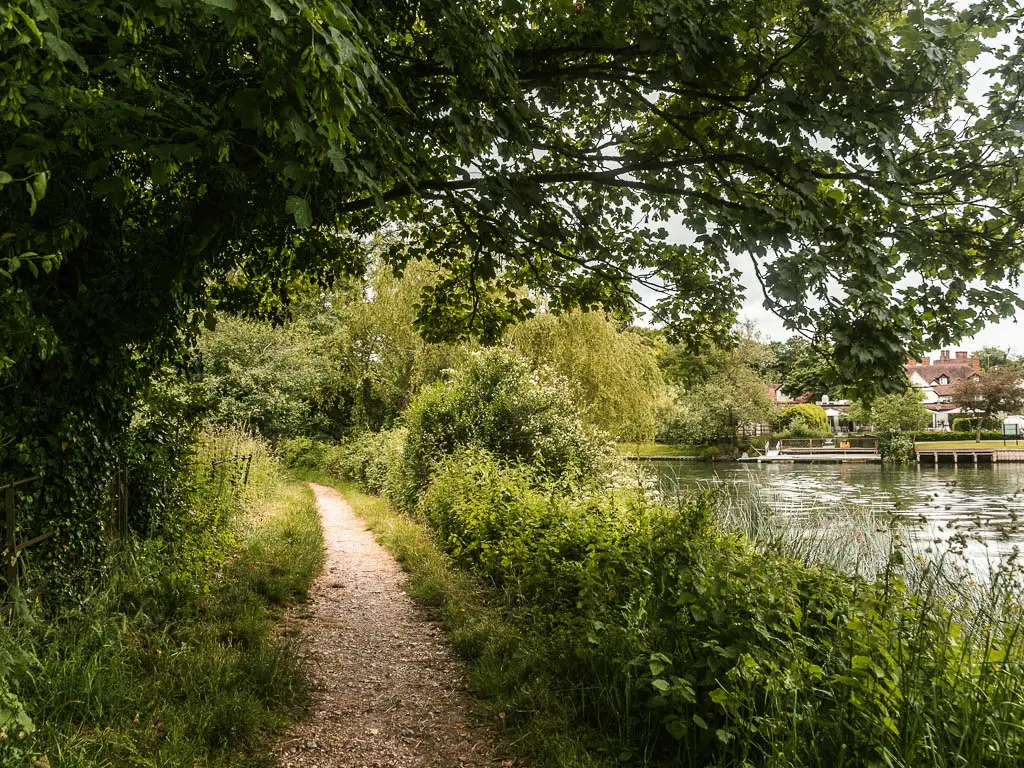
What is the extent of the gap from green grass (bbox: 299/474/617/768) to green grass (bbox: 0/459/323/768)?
1.38 meters

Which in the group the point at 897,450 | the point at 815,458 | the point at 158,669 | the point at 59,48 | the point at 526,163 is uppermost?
the point at 526,163

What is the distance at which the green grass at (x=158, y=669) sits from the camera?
3.10 meters

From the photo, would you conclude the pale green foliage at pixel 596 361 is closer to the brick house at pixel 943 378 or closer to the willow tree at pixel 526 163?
the willow tree at pixel 526 163

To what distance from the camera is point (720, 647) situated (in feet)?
11.6

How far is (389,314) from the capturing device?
18.1 meters

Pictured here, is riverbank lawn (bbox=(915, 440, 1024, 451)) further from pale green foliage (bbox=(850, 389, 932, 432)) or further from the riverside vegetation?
the riverside vegetation

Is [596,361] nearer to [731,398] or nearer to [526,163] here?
[526,163]

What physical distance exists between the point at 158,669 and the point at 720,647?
351 cm

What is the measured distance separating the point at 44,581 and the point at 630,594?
4.05 m

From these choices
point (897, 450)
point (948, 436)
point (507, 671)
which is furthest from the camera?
point (948, 436)

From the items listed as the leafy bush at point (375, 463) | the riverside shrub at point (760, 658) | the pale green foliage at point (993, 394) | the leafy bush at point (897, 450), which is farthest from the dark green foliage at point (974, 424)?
the riverside shrub at point (760, 658)

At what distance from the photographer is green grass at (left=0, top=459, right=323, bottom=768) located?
3.10 metres

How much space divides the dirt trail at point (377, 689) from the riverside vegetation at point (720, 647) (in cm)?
30

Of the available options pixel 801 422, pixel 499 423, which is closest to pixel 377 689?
pixel 499 423
